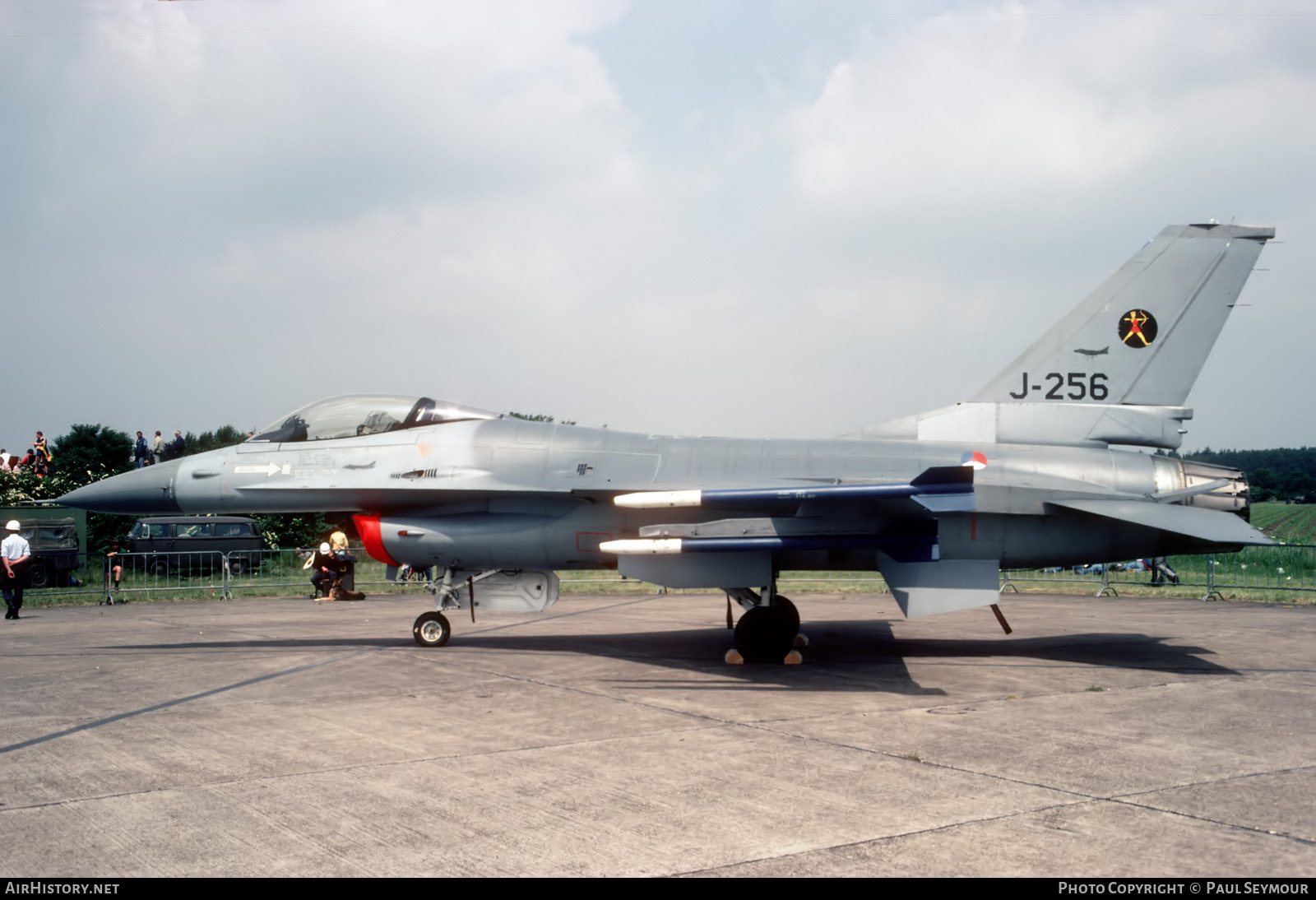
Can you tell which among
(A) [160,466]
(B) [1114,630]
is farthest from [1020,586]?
Result: (A) [160,466]

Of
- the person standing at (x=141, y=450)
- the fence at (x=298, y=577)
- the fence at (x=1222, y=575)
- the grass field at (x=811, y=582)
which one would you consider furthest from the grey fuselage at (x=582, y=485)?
the person standing at (x=141, y=450)

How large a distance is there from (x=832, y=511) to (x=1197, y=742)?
3.88 metres

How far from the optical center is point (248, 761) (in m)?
6.08

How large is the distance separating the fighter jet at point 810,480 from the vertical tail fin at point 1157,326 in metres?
0.02

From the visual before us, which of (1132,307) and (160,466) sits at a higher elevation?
(1132,307)

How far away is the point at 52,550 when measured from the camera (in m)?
22.4

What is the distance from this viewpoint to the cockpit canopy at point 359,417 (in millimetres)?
11250

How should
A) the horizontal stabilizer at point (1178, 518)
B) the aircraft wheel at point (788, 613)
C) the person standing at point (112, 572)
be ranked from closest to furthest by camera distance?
the horizontal stabilizer at point (1178, 518)
the aircraft wheel at point (788, 613)
the person standing at point (112, 572)

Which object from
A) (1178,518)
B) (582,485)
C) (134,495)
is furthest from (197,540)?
(1178,518)

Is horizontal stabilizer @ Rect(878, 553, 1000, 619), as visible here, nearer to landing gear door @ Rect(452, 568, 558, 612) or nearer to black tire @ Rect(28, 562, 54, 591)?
landing gear door @ Rect(452, 568, 558, 612)

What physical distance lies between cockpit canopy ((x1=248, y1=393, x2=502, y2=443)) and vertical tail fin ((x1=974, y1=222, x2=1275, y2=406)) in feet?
21.7

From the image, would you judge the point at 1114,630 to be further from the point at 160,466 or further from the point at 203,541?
the point at 203,541

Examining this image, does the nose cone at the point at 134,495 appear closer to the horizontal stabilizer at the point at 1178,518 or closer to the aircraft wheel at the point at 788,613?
the aircraft wheel at the point at 788,613

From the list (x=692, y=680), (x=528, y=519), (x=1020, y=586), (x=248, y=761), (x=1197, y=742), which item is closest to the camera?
(x=248, y=761)
